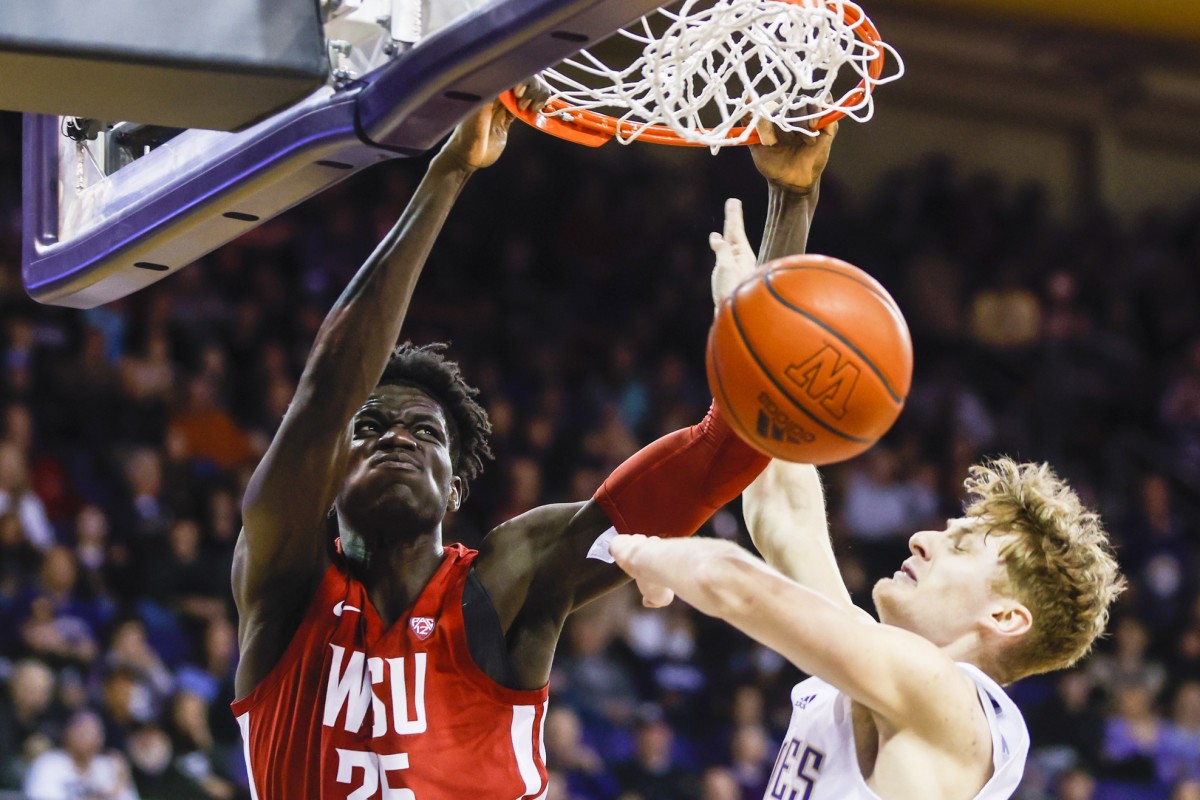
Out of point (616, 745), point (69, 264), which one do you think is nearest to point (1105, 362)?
point (616, 745)

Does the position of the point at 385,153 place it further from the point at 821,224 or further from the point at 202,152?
the point at 821,224

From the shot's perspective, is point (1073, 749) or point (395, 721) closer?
point (395, 721)

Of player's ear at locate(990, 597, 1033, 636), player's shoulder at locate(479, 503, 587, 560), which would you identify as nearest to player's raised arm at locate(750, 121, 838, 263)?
player's shoulder at locate(479, 503, 587, 560)

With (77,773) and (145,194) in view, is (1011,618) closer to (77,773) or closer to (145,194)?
(145,194)

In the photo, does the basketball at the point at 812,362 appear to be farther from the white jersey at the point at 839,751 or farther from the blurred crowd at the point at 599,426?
the blurred crowd at the point at 599,426

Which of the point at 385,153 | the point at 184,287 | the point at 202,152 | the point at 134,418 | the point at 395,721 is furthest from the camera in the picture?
the point at 184,287

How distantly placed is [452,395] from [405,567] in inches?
19.7

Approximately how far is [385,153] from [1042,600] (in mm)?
1483

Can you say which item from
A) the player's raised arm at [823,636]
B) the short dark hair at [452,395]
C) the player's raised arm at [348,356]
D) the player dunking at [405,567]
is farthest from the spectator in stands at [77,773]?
the player's raised arm at [823,636]

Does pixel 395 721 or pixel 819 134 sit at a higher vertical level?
pixel 819 134

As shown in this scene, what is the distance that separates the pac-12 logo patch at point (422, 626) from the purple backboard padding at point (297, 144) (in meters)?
0.85

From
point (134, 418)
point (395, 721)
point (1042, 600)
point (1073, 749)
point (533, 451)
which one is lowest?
point (1073, 749)

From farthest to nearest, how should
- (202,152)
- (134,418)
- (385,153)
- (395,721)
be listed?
1. (134,418)
2. (395,721)
3. (202,152)
4. (385,153)

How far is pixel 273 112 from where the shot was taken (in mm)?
2598
